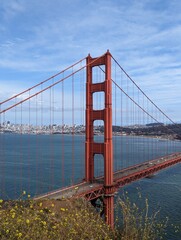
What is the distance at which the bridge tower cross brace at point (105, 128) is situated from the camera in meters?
17.1

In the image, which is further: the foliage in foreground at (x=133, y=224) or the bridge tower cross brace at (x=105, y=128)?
the bridge tower cross brace at (x=105, y=128)

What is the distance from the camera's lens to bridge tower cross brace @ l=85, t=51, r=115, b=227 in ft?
56.2

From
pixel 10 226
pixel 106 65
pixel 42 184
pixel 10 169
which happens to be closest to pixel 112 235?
pixel 10 226

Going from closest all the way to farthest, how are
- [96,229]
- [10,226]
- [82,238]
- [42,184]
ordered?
1. [10,226]
2. [82,238]
3. [96,229]
4. [42,184]

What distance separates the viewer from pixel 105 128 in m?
17.4

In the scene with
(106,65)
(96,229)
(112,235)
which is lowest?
(112,235)

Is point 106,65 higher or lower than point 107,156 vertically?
higher

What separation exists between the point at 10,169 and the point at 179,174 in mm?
19999

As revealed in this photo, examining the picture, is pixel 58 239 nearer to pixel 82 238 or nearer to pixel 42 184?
pixel 82 238

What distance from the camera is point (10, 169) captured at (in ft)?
124

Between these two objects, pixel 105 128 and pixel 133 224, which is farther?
pixel 105 128

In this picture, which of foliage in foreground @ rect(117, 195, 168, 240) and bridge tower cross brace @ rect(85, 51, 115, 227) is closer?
foliage in foreground @ rect(117, 195, 168, 240)

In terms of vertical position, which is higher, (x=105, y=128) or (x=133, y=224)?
(x=105, y=128)

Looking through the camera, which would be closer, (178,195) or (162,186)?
(178,195)
